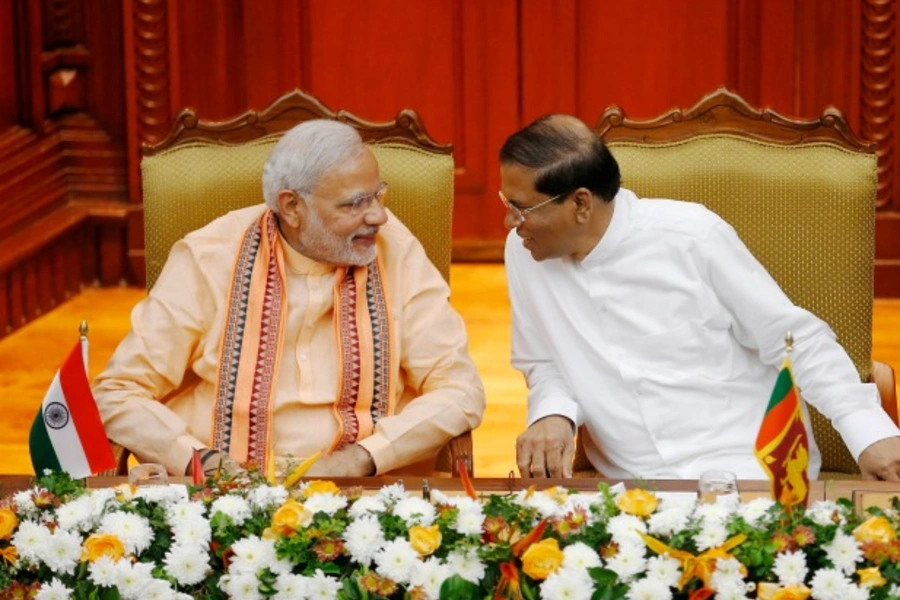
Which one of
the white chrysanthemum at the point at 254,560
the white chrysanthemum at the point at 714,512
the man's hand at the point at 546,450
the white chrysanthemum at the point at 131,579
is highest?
the white chrysanthemum at the point at 714,512

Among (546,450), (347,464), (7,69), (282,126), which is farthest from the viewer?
(7,69)

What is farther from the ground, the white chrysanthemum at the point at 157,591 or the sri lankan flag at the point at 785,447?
the sri lankan flag at the point at 785,447

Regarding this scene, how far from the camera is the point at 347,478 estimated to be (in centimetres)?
281

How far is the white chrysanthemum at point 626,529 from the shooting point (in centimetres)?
227

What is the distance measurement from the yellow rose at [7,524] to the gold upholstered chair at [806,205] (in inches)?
60.8

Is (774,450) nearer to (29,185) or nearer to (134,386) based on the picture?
(134,386)

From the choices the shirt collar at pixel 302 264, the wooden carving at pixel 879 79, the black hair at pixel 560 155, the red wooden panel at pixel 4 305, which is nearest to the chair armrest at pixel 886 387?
the black hair at pixel 560 155

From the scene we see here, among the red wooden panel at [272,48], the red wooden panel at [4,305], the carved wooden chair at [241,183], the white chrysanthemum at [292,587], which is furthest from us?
the red wooden panel at [272,48]

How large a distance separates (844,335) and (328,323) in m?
1.03

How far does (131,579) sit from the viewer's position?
2.30 m

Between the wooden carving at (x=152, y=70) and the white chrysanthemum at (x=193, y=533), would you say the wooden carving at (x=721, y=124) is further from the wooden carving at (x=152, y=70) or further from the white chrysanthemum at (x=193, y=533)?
the wooden carving at (x=152, y=70)

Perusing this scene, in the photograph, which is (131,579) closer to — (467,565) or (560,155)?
(467,565)

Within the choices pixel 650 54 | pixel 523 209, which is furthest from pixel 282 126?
pixel 650 54

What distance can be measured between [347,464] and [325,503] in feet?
3.10
